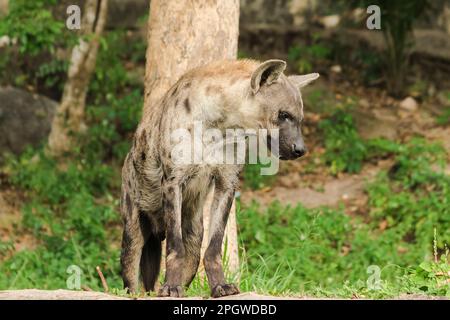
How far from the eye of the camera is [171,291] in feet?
17.9

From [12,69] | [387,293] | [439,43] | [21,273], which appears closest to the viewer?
[387,293]

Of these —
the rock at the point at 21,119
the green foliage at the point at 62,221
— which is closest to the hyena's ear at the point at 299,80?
the green foliage at the point at 62,221

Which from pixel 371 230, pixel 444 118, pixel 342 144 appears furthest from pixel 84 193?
pixel 444 118

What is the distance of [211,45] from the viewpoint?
728 cm

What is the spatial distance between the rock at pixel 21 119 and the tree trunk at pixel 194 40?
4.64 meters

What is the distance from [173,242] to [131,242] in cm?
77

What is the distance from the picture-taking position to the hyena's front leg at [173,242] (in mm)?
5496

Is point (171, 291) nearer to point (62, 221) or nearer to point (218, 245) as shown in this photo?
point (218, 245)

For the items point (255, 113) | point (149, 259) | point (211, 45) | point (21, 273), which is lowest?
point (21, 273)

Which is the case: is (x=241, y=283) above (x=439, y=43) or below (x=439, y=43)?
below

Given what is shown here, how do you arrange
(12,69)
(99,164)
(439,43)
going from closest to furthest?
(99,164), (12,69), (439,43)

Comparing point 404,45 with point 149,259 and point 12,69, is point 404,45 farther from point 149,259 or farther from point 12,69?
point 149,259
